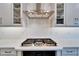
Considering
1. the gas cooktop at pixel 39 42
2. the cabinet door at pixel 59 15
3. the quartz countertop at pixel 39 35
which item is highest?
the cabinet door at pixel 59 15

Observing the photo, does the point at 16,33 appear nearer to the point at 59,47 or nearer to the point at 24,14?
the point at 24,14

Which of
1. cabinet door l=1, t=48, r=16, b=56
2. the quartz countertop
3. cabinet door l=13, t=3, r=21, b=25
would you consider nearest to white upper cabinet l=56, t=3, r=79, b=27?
the quartz countertop

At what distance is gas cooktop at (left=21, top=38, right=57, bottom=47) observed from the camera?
165 centimetres

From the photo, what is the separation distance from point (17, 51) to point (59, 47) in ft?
1.37

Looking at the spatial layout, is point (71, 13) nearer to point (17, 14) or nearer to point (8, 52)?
point (17, 14)

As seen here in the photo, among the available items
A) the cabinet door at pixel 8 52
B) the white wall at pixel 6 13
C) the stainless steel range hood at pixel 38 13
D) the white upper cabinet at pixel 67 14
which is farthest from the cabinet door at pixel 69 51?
the white wall at pixel 6 13

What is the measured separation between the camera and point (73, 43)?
164cm

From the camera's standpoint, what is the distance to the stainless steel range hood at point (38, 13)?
162 centimetres

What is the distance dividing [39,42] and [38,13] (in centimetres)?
31

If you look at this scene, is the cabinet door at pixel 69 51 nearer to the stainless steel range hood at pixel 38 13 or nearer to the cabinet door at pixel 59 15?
the cabinet door at pixel 59 15

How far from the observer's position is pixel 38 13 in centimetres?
164

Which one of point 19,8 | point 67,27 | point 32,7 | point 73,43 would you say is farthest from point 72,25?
point 19,8

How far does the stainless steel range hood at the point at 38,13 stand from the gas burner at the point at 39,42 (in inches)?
10.0

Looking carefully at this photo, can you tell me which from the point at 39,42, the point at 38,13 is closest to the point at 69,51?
the point at 39,42
